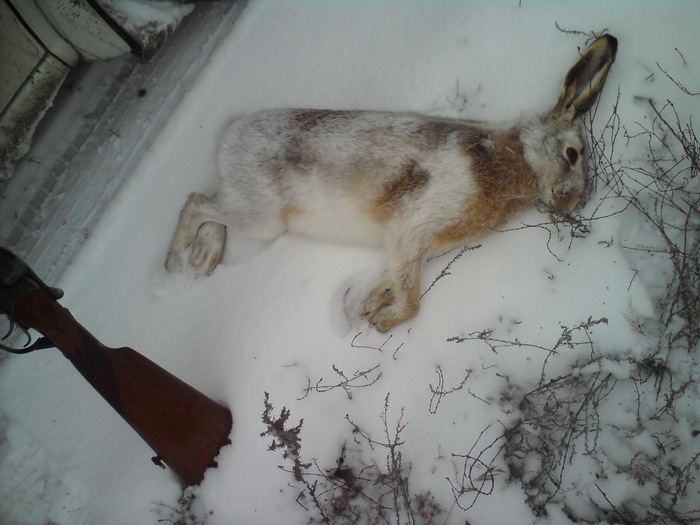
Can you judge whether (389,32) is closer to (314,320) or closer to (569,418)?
(314,320)

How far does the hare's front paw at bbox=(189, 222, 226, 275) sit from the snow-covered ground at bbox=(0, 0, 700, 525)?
7cm

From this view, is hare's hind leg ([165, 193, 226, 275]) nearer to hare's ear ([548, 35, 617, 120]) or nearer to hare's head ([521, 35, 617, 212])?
hare's head ([521, 35, 617, 212])

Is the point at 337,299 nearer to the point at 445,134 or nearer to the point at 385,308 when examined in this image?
the point at 385,308

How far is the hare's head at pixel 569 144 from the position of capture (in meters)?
2.62

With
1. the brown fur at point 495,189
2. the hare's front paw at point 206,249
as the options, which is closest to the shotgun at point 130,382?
the hare's front paw at point 206,249

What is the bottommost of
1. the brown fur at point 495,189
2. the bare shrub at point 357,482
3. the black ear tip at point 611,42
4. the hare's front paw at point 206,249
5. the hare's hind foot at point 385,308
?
the bare shrub at point 357,482

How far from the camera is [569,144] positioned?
8.79 feet

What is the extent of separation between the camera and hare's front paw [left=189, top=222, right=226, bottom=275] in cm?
296

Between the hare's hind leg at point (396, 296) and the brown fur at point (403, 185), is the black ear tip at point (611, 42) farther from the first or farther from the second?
the hare's hind leg at point (396, 296)

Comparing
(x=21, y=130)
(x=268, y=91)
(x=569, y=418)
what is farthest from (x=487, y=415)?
(x=21, y=130)

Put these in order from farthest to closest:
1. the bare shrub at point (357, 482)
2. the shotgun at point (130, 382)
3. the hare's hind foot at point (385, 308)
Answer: the hare's hind foot at point (385, 308)
the bare shrub at point (357, 482)
the shotgun at point (130, 382)

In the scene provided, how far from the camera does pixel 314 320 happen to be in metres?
2.79

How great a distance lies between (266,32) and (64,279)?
2.07 meters

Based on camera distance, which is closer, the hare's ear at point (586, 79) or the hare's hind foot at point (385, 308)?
the hare's ear at point (586, 79)
